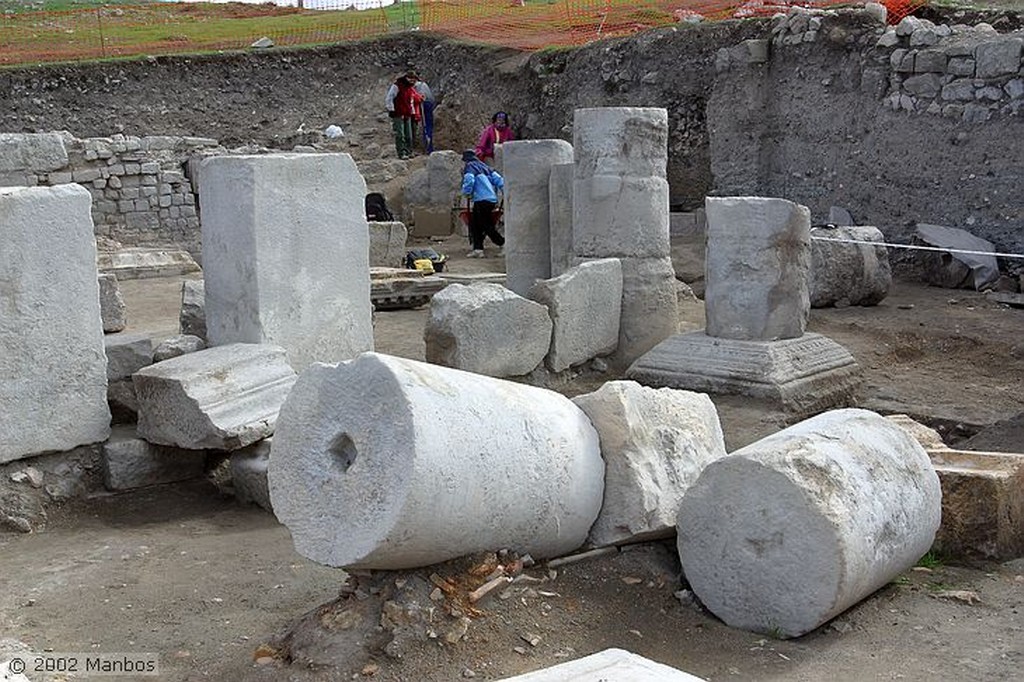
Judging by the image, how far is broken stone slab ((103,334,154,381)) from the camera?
23.3ft

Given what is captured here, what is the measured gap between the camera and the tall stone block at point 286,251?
22.6ft

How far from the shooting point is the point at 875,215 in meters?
14.4

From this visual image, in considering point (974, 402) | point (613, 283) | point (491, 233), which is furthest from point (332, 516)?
point (491, 233)

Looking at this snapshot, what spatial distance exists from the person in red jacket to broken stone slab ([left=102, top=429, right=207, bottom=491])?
1559cm

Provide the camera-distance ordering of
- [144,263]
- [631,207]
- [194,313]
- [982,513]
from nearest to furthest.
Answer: [982,513] < [194,313] < [631,207] < [144,263]

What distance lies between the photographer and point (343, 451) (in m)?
4.51

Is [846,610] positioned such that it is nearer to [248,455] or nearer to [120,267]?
[248,455]

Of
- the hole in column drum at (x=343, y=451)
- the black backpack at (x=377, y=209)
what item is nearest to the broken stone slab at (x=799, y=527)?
the hole in column drum at (x=343, y=451)

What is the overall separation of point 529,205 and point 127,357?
4.50 m

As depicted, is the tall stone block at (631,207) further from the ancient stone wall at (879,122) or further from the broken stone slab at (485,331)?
the ancient stone wall at (879,122)

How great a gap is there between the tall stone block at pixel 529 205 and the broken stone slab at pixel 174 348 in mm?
4012

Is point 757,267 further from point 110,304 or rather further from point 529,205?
point 110,304

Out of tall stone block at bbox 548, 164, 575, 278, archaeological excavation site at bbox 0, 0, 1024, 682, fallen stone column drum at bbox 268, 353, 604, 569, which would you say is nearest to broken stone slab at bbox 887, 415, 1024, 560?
archaeological excavation site at bbox 0, 0, 1024, 682

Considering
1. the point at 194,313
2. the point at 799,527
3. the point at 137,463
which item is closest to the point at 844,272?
the point at 194,313
